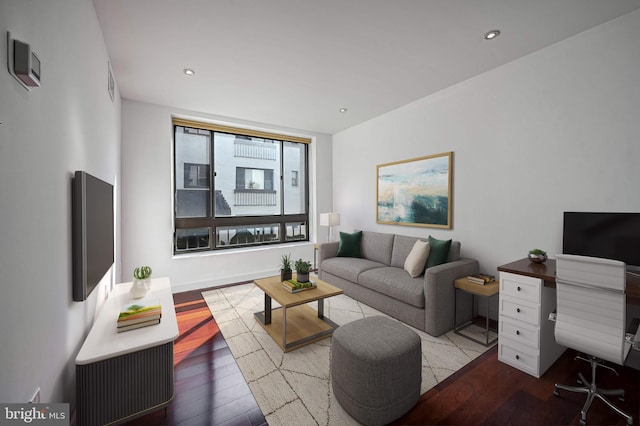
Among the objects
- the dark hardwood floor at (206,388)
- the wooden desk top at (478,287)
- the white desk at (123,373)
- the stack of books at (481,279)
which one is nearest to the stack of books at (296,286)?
the dark hardwood floor at (206,388)

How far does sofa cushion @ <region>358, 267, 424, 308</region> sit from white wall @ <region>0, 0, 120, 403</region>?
8.87ft

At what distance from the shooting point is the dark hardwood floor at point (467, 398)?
1.67 metres

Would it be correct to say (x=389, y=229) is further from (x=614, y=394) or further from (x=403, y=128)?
(x=614, y=394)

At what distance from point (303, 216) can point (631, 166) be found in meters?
4.53

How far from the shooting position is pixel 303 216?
5617 mm

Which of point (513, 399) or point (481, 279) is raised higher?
point (481, 279)

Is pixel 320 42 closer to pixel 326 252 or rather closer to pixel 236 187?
pixel 326 252

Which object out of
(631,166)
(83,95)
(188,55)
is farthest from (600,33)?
(83,95)

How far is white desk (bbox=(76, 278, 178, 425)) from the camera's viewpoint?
4.68ft

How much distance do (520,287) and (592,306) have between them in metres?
0.48

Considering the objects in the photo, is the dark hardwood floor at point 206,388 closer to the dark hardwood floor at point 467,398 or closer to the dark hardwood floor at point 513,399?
the dark hardwood floor at point 467,398

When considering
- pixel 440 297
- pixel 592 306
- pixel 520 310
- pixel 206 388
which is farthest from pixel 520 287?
pixel 206 388

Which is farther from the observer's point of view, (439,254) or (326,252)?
(326,252)

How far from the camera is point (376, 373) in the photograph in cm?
161
